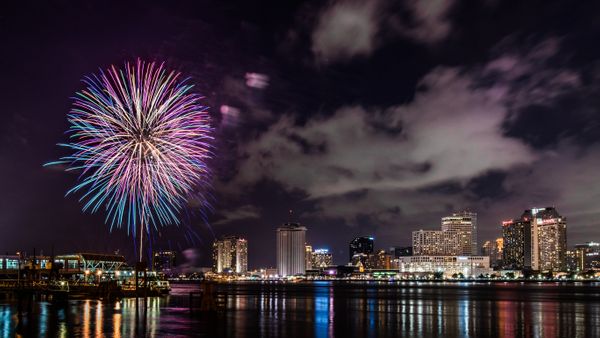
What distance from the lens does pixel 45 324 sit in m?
45.1

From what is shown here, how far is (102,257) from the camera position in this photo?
114m

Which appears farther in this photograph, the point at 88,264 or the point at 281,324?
the point at 88,264

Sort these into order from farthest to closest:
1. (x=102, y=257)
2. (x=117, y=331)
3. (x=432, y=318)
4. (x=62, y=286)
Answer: (x=102, y=257) < (x=62, y=286) < (x=432, y=318) < (x=117, y=331)

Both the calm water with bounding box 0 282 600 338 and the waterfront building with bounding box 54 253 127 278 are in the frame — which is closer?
the calm water with bounding box 0 282 600 338

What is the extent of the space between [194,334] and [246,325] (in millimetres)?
8613

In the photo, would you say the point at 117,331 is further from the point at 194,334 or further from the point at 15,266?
the point at 15,266

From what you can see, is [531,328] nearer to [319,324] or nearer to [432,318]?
[432,318]

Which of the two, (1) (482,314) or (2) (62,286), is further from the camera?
(2) (62,286)

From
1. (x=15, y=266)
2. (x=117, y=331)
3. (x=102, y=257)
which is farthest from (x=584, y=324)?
(x=15, y=266)

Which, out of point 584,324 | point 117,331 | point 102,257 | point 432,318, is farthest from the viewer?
point 102,257

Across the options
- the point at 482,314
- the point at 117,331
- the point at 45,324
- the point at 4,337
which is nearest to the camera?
the point at 4,337

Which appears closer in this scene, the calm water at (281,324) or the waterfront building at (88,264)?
the calm water at (281,324)

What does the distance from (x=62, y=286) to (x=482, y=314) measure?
4980cm

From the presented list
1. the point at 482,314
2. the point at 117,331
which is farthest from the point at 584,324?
the point at 117,331
